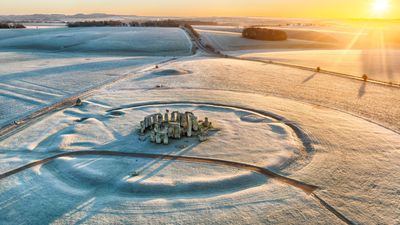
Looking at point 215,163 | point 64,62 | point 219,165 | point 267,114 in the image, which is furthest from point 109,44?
point 219,165

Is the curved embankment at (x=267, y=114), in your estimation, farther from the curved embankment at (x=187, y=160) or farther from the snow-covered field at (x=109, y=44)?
the snow-covered field at (x=109, y=44)

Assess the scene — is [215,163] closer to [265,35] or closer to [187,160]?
[187,160]

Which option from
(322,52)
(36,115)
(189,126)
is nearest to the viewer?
(189,126)

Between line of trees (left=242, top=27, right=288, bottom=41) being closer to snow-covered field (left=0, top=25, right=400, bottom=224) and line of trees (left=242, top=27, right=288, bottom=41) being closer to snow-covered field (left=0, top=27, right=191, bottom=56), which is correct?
snow-covered field (left=0, top=27, right=191, bottom=56)

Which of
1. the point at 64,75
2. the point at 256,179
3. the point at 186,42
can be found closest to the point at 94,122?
the point at 256,179

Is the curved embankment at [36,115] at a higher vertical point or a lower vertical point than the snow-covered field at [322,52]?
lower

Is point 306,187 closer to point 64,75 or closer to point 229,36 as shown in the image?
point 64,75

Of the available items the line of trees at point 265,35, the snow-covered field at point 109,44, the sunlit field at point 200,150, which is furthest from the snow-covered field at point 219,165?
the line of trees at point 265,35
